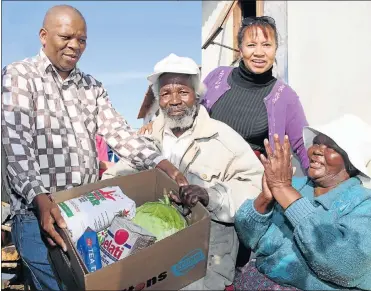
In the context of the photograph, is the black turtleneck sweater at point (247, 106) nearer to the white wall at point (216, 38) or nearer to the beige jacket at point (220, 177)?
the beige jacket at point (220, 177)

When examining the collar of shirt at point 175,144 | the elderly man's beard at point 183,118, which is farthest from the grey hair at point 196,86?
the collar of shirt at point 175,144

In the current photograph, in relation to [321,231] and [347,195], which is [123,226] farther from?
[347,195]

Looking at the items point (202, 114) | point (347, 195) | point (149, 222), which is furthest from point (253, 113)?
point (149, 222)

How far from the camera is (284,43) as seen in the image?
5.09 meters

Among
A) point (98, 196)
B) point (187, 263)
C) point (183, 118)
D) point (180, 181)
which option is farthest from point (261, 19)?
point (187, 263)

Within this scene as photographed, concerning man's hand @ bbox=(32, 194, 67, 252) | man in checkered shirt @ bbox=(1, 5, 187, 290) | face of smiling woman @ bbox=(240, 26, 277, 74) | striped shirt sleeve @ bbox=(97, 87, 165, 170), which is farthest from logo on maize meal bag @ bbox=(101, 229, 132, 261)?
face of smiling woman @ bbox=(240, 26, 277, 74)

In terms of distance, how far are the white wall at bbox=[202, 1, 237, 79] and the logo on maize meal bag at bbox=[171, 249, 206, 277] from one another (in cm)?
573

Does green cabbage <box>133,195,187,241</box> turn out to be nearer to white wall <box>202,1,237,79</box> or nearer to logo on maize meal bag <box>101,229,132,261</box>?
logo on maize meal bag <box>101,229,132,261</box>

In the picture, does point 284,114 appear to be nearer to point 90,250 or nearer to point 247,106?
point 247,106

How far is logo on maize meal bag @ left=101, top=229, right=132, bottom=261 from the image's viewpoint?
182 cm

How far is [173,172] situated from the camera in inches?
91.4

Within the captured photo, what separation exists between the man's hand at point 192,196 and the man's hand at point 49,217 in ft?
2.00

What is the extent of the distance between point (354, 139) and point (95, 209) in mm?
1422

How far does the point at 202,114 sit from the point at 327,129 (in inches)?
32.3
